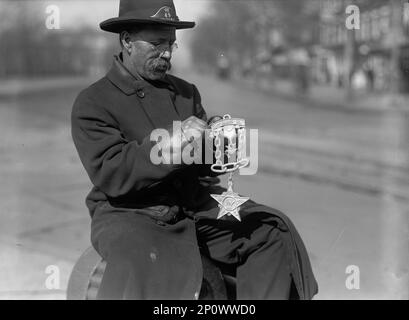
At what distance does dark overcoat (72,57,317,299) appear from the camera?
2.06m

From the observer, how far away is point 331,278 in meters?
3.84

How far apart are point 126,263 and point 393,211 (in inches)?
175

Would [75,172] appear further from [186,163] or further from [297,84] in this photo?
[297,84]

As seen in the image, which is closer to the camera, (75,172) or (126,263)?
(126,263)

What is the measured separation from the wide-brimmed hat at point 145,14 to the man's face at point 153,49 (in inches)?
1.5

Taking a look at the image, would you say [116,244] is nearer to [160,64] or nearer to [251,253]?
[251,253]

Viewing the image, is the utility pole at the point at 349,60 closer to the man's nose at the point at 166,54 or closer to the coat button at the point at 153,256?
the man's nose at the point at 166,54

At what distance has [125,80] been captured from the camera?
2346 millimetres

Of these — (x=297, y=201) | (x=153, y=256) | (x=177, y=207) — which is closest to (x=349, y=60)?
(x=297, y=201)

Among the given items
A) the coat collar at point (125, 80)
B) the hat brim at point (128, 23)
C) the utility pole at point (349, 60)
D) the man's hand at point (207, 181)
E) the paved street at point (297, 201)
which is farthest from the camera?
the utility pole at point (349, 60)

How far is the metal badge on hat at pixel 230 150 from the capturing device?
2.02 m

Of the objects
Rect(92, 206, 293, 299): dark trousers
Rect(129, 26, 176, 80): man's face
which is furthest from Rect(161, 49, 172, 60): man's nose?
Rect(92, 206, 293, 299): dark trousers

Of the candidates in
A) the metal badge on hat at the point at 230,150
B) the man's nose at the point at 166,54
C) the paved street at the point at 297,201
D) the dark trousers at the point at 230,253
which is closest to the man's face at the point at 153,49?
the man's nose at the point at 166,54
